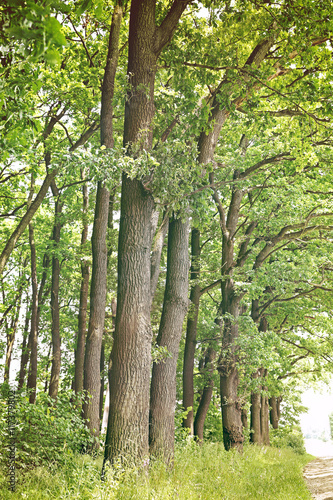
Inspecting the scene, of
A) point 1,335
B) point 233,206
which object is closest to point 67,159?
point 233,206

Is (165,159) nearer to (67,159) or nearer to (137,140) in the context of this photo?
(137,140)

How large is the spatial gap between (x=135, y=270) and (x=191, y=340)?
10.0 meters

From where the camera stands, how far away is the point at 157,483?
535cm

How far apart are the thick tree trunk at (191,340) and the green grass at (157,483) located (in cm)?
564

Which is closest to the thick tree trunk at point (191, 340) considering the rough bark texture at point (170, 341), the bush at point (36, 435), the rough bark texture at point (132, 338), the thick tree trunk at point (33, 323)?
the rough bark texture at point (170, 341)

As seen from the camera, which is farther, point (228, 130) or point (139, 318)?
point (228, 130)

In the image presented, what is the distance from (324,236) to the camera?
1584 centimetres

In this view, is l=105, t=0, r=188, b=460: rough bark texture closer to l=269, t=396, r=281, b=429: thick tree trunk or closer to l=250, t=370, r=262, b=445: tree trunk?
l=250, t=370, r=262, b=445: tree trunk

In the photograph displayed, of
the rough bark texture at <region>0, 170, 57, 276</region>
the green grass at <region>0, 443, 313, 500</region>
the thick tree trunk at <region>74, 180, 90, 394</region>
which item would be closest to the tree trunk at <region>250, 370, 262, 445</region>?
the thick tree trunk at <region>74, 180, 90, 394</region>

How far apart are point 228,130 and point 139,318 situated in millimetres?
9106

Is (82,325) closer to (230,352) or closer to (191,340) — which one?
(191,340)

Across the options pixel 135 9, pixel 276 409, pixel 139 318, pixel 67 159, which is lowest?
pixel 276 409

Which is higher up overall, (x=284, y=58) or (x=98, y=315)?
(x=284, y=58)

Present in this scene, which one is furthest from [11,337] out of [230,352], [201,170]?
[201,170]
